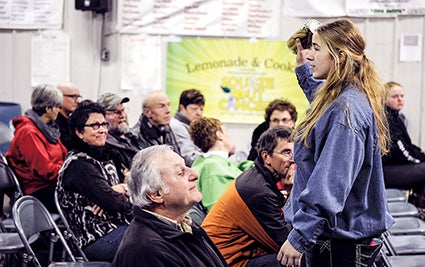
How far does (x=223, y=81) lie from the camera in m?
7.90

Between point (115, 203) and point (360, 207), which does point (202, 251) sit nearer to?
point (360, 207)

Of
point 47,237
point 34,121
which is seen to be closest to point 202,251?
point 47,237

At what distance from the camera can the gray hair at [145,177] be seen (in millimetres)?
3008

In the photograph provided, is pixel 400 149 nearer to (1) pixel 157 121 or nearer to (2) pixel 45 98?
(1) pixel 157 121

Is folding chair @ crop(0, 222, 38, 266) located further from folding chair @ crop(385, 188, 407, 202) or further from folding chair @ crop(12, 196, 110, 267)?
folding chair @ crop(385, 188, 407, 202)

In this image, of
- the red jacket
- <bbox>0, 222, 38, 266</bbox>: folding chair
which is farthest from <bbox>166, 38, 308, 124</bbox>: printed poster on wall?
<bbox>0, 222, 38, 266</bbox>: folding chair

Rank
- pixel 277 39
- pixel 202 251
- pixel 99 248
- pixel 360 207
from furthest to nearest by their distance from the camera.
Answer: pixel 277 39 < pixel 99 248 < pixel 202 251 < pixel 360 207

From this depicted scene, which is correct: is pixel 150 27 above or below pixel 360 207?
above

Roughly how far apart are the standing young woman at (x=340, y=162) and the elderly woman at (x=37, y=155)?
3.23 meters

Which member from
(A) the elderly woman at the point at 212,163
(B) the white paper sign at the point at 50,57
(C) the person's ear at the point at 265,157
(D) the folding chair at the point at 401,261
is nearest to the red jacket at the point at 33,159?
(A) the elderly woman at the point at 212,163

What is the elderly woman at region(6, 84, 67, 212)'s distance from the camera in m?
5.81

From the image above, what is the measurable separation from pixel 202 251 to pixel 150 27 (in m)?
5.07

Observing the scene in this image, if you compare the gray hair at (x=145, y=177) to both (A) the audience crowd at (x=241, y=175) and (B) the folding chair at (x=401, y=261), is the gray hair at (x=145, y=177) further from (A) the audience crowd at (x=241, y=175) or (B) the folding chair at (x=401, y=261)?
(B) the folding chair at (x=401, y=261)

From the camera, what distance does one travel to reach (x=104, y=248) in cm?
444
